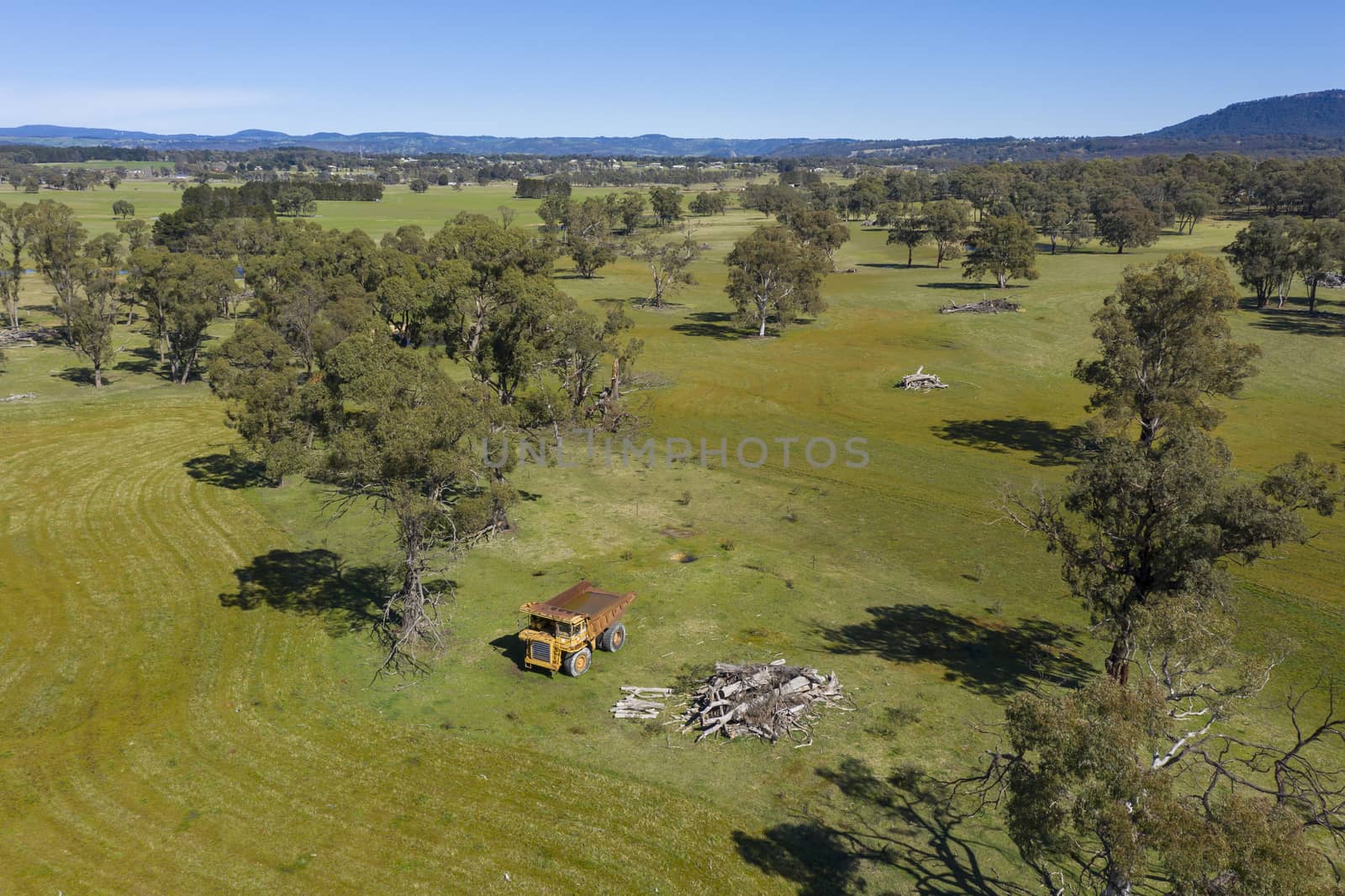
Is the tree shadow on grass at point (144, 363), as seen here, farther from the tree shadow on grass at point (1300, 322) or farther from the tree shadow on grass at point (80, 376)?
the tree shadow on grass at point (1300, 322)

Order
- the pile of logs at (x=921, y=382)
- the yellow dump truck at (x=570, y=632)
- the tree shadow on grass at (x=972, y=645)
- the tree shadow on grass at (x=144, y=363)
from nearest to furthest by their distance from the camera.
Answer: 1. the yellow dump truck at (x=570, y=632)
2. the tree shadow on grass at (x=972, y=645)
3. the pile of logs at (x=921, y=382)
4. the tree shadow on grass at (x=144, y=363)

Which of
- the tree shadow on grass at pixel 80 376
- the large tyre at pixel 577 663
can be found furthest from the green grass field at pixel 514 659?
the tree shadow on grass at pixel 80 376

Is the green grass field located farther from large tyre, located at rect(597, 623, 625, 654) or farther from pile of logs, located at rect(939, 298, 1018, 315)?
pile of logs, located at rect(939, 298, 1018, 315)

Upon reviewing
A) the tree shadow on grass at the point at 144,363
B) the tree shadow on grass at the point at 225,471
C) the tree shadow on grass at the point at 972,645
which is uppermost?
the tree shadow on grass at the point at 144,363

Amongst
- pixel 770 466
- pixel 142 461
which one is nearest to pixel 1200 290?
pixel 770 466

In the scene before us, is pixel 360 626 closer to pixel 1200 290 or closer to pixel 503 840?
pixel 503 840
